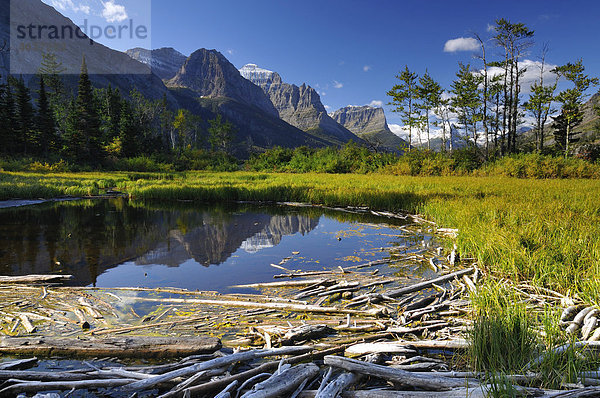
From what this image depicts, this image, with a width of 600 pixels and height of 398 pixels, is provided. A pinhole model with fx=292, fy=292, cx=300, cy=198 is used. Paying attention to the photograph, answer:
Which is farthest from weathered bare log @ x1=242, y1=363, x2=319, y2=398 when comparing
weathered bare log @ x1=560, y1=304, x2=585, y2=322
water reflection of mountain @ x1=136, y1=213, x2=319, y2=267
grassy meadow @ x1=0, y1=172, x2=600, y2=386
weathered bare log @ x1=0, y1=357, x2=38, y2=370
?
water reflection of mountain @ x1=136, y1=213, x2=319, y2=267

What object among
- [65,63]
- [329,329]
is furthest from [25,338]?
[65,63]

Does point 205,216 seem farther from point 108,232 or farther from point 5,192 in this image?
point 5,192

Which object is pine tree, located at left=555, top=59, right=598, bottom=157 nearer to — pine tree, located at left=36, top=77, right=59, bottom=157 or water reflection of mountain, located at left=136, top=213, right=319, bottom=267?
water reflection of mountain, located at left=136, top=213, right=319, bottom=267

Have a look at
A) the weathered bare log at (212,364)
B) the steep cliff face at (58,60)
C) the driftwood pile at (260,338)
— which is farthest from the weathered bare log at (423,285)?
the steep cliff face at (58,60)

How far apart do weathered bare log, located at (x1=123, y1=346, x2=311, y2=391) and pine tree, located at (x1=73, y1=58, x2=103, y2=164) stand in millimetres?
52843

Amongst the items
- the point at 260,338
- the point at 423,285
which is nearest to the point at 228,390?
the point at 260,338

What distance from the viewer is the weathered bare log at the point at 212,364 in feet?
7.95

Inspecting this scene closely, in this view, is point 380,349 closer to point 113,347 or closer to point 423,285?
point 423,285

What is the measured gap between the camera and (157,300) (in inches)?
184

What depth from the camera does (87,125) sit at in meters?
45.9

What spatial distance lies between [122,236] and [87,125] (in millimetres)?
47385

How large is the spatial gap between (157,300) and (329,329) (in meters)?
2.87

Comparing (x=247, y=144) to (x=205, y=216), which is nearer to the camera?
(x=205, y=216)

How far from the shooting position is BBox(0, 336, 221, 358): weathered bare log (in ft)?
9.96
